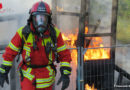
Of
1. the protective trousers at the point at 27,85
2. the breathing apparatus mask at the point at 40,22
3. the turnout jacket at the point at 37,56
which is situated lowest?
the protective trousers at the point at 27,85

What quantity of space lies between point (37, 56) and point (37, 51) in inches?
2.6

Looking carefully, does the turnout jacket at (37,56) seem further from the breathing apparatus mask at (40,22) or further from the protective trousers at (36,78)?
the breathing apparatus mask at (40,22)

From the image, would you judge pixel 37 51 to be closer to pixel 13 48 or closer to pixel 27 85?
pixel 13 48

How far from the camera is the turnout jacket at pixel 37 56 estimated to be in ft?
8.89

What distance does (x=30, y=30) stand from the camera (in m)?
2.70

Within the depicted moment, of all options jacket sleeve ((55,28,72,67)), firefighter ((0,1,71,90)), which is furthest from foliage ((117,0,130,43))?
→ firefighter ((0,1,71,90))

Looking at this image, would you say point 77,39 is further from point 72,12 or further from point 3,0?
point 3,0

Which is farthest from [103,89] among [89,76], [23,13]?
[23,13]

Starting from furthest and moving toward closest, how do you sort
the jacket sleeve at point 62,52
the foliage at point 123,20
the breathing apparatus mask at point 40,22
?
1. the foliage at point 123,20
2. the jacket sleeve at point 62,52
3. the breathing apparatus mask at point 40,22

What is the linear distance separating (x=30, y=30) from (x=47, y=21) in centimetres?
→ 24

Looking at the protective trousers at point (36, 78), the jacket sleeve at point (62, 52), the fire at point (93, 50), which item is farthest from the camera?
the fire at point (93, 50)

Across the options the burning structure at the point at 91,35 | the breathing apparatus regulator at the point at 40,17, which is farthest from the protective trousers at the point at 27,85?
the burning structure at the point at 91,35

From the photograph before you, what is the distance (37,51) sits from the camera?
8.96ft

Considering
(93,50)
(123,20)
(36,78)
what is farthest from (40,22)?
(123,20)
